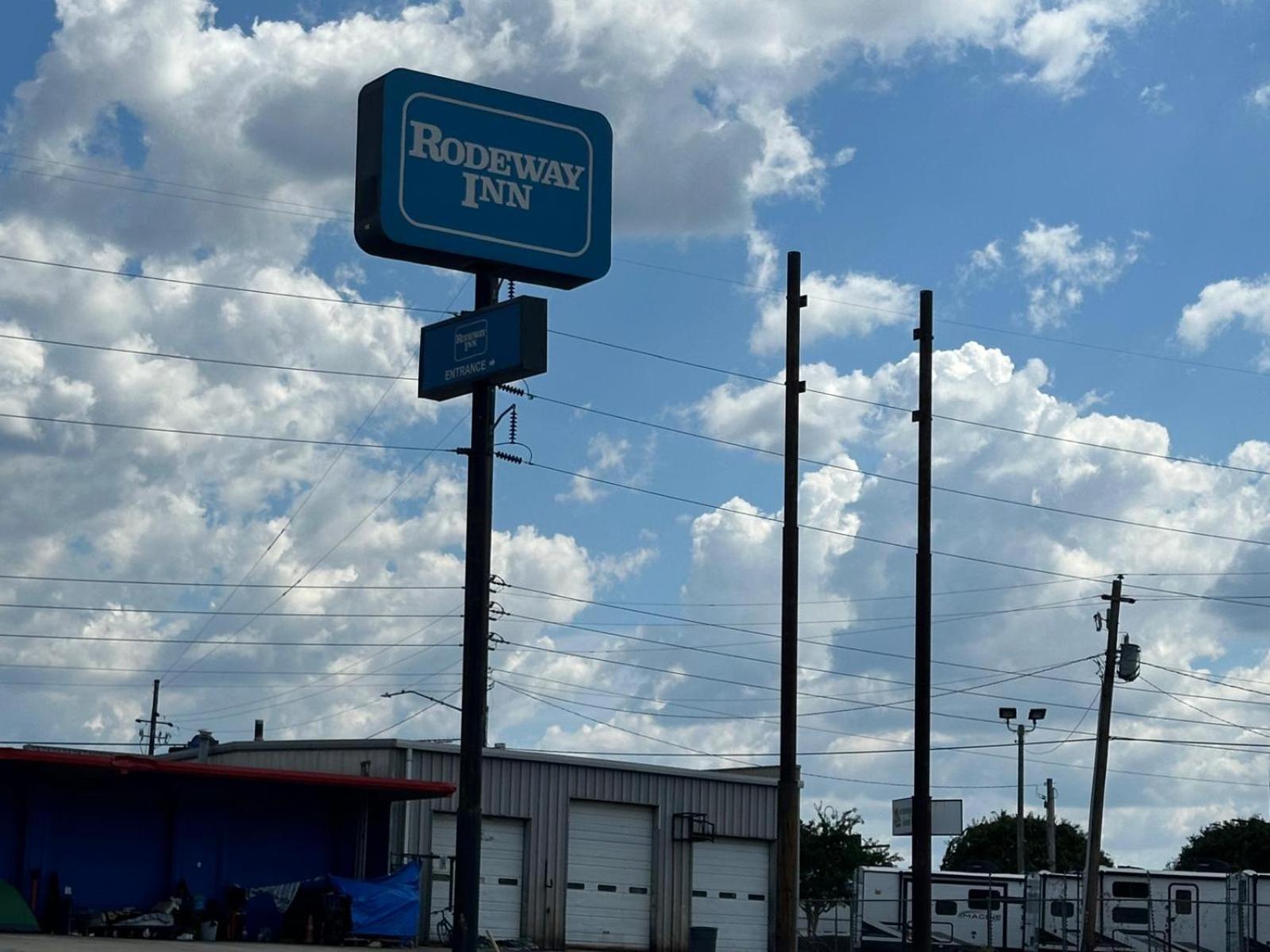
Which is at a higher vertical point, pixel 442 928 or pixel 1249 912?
pixel 1249 912

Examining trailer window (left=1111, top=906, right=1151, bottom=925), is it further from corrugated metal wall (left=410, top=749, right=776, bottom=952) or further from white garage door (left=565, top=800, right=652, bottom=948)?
white garage door (left=565, top=800, right=652, bottom=948)

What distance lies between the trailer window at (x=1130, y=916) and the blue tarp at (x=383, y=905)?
864 inches

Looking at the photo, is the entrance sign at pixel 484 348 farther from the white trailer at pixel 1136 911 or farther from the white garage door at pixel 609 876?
the white trailer at pixel 1136 911

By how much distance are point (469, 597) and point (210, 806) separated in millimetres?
20529

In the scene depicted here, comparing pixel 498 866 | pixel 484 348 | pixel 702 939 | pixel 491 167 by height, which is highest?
pixel 491 167

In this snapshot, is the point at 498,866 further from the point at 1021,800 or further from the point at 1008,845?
the point at 1008,845

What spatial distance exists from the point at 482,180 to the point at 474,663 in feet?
17.0

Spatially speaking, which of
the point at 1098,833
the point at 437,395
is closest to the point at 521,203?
the point at 437,395

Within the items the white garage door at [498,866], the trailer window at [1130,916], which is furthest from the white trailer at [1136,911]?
the white garage door at [498,866]

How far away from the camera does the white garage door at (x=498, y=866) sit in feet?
130

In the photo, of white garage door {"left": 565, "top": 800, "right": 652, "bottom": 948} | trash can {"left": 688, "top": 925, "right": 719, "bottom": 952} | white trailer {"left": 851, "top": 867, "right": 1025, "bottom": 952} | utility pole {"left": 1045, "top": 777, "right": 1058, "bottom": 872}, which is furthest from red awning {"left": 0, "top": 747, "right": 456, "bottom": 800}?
utility pole {"left": 1045, "top": 777, "right": 1058, "bottom": 872}

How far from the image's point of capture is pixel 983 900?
50.7m

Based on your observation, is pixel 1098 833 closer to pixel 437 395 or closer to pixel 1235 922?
pixel 1235 922

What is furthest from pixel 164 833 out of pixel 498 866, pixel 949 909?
pixel 949 909
